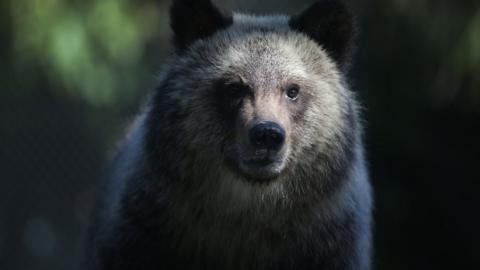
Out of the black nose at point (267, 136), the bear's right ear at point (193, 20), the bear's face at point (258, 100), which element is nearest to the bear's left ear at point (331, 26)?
the bear's face at point (258, 100)

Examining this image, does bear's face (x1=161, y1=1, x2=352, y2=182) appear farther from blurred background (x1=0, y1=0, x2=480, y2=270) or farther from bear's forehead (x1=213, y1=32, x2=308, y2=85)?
blurred background (x1=0, y1=0, x2=480, y2=270)

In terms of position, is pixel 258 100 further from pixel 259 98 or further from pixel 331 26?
pixel 331 26

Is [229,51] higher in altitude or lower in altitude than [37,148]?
higher

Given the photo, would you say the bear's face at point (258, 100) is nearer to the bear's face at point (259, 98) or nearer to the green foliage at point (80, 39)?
the bear's face at point (259, 98)

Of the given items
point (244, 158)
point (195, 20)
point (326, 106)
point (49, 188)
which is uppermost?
point (195, 20)

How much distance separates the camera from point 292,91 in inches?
207

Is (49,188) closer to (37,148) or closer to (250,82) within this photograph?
(37,148)

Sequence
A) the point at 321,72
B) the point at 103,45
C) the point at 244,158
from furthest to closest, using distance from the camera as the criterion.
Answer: the point at 103,45
the point at 321,72
the point at 244,158

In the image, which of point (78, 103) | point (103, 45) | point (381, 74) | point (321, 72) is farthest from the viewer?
point (381, 74)

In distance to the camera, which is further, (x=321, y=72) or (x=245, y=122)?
(x=321, y=72)

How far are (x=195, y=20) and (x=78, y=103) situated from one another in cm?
386

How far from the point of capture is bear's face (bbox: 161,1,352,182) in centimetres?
502

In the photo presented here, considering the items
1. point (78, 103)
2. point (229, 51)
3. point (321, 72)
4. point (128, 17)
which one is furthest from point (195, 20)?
point (78, 103)

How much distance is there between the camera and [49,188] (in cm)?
940
